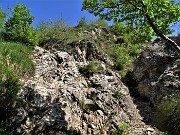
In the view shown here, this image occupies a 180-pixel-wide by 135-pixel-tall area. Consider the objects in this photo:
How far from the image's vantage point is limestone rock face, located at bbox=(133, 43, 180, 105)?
53.5 ft

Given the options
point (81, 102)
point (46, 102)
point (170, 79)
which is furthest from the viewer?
point (170, 79)

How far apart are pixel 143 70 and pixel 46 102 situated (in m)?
7.31

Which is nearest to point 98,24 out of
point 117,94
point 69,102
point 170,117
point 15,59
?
point 117,94

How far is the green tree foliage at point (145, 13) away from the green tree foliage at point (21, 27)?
4846 millimetres

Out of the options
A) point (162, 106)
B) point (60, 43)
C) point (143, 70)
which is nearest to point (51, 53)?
point (60, 43)

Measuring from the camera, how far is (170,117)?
1191cm

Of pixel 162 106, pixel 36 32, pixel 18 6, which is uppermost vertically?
pixel 18 6

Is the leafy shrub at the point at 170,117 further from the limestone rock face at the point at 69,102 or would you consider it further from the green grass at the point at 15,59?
the green grass at the point at 15,59

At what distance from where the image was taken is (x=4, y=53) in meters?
15.1

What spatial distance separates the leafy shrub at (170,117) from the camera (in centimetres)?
1173

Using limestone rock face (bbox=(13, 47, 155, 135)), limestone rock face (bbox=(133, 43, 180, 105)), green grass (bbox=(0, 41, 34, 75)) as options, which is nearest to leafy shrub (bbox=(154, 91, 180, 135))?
limestone rock face (bbox=(13, 47, 155, 135))

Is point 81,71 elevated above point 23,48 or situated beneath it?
situated beneath

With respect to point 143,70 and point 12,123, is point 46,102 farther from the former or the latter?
point 143,70

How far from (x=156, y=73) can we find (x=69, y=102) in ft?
20.2
